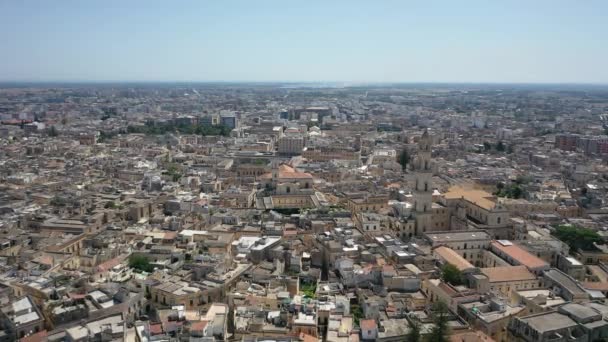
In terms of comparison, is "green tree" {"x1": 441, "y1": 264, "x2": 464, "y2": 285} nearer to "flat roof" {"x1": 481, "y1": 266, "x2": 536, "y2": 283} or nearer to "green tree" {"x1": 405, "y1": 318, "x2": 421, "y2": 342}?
"flat roof" {"x1": 481, "y1": 266, "x2": 536, "y2": 283}

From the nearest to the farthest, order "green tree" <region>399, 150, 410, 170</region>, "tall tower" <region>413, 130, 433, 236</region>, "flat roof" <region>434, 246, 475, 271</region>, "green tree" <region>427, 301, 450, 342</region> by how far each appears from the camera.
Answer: "green tree" <region>427, 301, 450, 342</region>, "flat roof" <region>434, 246, 475, 271</region>, "tall tower" <region>413, 130, 433, 236</region>, "green tree" <region>399, 150, 410, 170</region>

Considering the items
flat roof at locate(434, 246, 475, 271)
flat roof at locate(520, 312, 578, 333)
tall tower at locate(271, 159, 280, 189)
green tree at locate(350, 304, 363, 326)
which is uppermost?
tall tower at locate(271, 159, 280, 189)

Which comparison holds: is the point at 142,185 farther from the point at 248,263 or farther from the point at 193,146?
the point at 193,146

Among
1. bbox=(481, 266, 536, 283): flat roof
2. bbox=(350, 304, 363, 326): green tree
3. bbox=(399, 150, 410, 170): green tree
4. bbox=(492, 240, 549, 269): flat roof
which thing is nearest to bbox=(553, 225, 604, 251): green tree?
bbox=(492, 240, 549, 269): flat roof

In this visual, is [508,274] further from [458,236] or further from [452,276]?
[458,236]

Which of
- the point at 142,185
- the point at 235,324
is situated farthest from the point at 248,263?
the point at 142,185

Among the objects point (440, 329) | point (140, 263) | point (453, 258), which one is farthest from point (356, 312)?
point (140, 263)

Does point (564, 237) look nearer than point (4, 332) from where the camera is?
No
